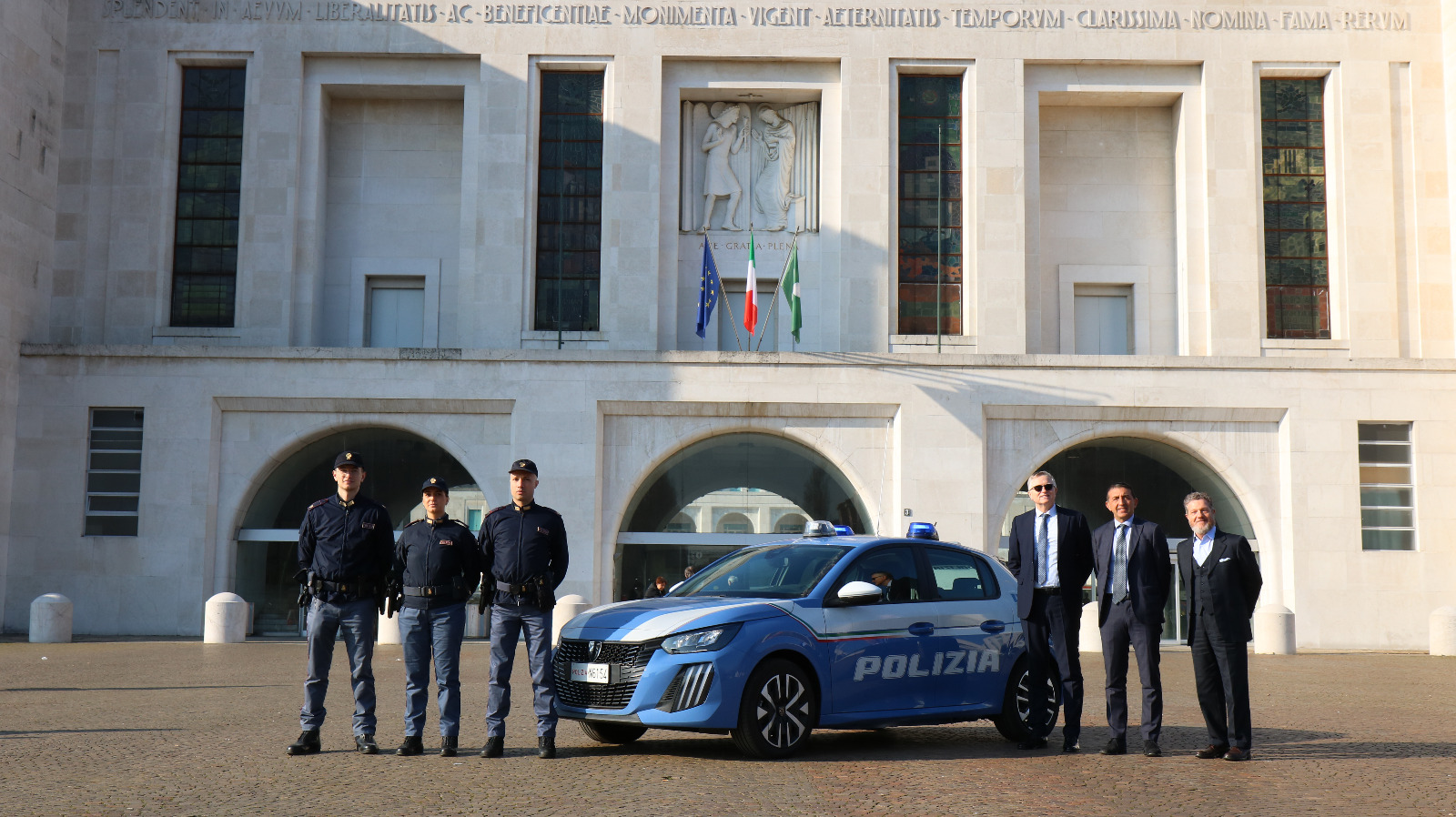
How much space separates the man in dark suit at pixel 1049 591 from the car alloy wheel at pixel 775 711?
1.83 meters

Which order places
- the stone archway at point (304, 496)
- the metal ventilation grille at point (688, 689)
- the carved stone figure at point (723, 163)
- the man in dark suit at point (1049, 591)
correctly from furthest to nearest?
the carved stone figure at point (723, 163) → the stone archway at point (304, 496) → the man in dark suit at point (1049, 591) → the metal ventilation grille at point (688, 689)

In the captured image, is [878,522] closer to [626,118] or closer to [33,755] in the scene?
[626,118]

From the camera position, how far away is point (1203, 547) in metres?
9.97

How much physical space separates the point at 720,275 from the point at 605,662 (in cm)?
2073

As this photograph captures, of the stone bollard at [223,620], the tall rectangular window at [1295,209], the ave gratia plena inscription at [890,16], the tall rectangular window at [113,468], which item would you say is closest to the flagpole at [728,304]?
the ave gratia plena inscription at [890,16]

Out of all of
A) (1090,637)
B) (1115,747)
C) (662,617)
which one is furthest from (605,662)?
(1090,637)

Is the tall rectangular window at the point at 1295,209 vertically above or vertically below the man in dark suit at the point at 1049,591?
above

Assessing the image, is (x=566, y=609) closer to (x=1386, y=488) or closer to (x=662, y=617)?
(x=662, y=617)

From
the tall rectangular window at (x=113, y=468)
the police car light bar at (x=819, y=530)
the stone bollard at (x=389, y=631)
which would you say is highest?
the tall rectangular window at (x=113, y=468)

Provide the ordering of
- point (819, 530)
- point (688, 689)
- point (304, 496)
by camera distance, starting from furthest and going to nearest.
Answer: point (304, 496) → point (819, 530) → point (688, 689)

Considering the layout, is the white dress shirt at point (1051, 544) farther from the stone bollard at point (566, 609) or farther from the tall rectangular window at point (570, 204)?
the tall rectangular window at point (570, 204)

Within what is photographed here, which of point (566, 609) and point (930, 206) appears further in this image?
point (930, 206)

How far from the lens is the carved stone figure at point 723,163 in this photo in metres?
29.5

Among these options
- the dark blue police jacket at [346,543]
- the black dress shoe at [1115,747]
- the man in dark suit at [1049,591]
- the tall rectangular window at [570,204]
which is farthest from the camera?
the tall rectangular window at [570,204]
